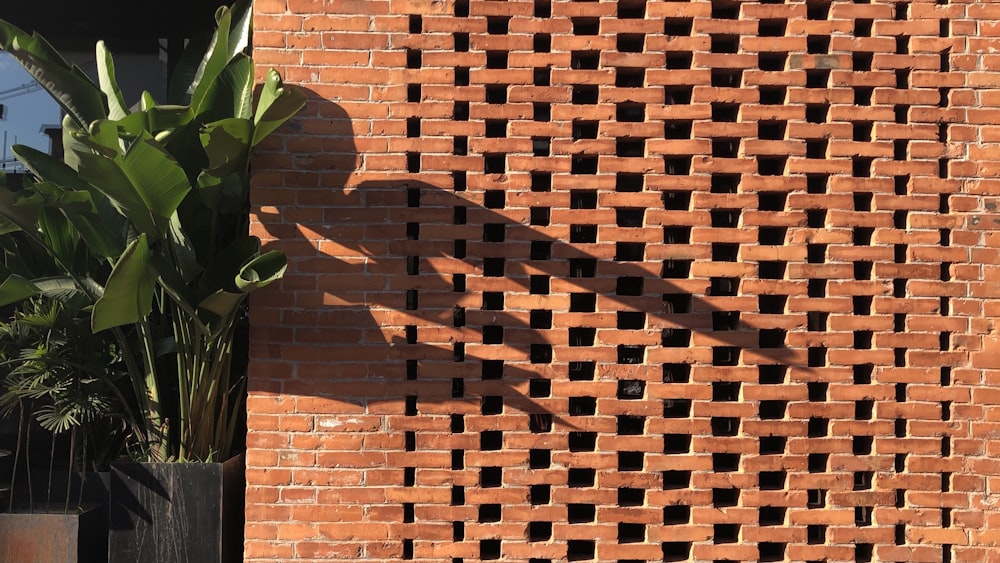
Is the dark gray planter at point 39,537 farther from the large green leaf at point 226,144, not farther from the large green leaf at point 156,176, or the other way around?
the large green leaf at point 226,144

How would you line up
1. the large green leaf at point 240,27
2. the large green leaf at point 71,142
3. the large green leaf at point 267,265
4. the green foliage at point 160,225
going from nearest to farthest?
the green foliage at point 160,225, the large green leaf at point 267,265, the large green leaf at point 71,142, the large green leaf at point 240,27

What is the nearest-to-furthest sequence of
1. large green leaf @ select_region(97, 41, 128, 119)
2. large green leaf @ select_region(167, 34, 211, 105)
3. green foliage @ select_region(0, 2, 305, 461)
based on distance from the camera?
1. green foliage @ select_region(0, 2, 305, 461)
2. large green leaf @ select_region(97, 41, 128, 119)
3. large green leaf @ select_region(167, 34, 211, 105)

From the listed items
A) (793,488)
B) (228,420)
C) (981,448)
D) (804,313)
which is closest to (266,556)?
(228,420)

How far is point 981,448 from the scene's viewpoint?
9.99 ft

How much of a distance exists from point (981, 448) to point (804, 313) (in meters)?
0.97

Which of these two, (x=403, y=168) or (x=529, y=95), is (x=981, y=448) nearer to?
(x=529, y=95)

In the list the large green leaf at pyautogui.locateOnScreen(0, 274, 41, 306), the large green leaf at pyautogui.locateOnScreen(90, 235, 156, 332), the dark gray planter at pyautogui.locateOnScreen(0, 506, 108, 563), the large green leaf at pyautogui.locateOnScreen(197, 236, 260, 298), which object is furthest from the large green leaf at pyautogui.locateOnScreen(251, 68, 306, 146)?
the dark gray planter at pyautogui.locateOnScreen(0, 506, 108, 563)

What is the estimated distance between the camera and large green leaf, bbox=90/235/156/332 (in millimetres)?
2543

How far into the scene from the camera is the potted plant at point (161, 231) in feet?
8.57

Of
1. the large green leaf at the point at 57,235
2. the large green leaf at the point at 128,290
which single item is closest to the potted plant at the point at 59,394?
the large green leaf at the point at 57,235

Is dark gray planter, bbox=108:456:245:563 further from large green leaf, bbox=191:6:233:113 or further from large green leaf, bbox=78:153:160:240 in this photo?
large green leaf, bbox=191:6:233:113

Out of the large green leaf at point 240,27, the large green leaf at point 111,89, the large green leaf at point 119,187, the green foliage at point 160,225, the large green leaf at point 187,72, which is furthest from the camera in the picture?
the large green leaf at point 187,72

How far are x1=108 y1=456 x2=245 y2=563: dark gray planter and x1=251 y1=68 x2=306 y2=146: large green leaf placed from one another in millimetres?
1443

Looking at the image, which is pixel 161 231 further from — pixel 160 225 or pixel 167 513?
pixel 167 513
